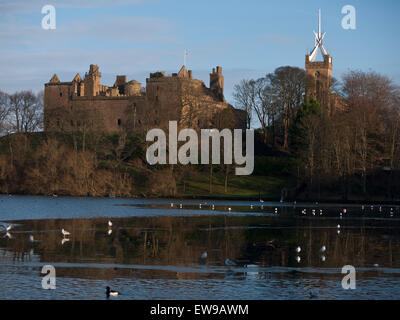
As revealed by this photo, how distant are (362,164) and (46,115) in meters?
50.9

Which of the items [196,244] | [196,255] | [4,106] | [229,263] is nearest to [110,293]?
[229,263]

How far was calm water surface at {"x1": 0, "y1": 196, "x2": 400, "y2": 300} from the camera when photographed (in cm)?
1734

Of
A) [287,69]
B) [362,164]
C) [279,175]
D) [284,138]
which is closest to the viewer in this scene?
[362,164]

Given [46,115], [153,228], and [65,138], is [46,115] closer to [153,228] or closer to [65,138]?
[65,138]

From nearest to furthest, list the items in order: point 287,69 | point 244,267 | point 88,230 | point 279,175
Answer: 1. point 244,267
2. point 88,230
3. point 279,175
4. point 287,69

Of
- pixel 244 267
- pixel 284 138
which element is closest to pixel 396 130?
pixel 284 138

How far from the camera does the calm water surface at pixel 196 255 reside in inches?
683

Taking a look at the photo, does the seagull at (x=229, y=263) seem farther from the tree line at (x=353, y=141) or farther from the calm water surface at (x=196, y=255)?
the tree line at (x=353, y=141)

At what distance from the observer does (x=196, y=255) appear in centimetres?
2355

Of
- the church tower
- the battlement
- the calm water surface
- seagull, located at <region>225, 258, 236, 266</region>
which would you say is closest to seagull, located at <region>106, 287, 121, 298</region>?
the calm water surface

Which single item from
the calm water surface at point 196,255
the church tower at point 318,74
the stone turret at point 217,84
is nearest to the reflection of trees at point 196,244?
the calm water surface at point 196,255
